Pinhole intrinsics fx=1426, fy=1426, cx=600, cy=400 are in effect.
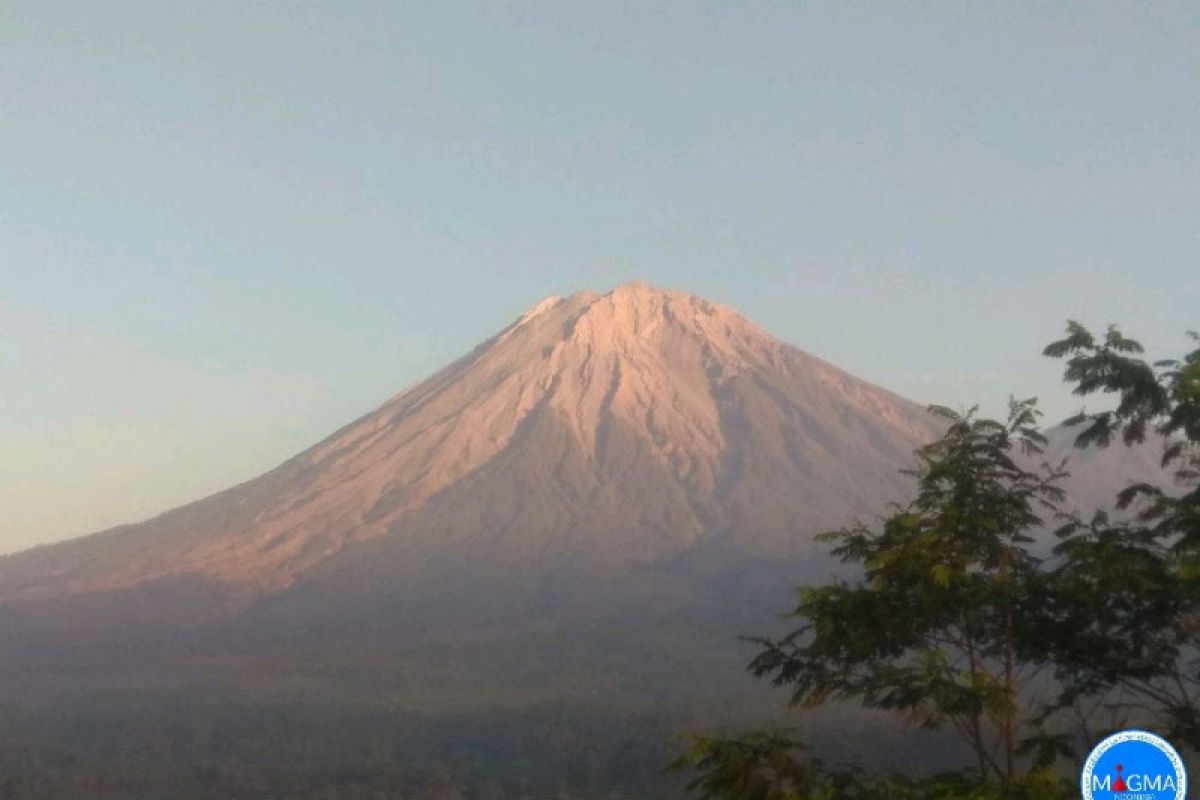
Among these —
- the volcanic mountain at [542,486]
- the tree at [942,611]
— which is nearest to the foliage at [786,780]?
the tree at [942,611]

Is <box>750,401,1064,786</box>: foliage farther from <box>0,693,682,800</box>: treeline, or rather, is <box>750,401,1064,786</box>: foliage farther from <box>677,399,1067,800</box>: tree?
<box>0,693,682,800</box>: treeline

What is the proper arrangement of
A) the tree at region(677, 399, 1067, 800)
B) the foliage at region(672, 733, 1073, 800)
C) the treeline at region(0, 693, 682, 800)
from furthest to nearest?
the treeline at region(0, 693, 682, 800)
the tree at region(677, 399, 1067, 800)
the foliage at region(672, 733, 1073, 800)

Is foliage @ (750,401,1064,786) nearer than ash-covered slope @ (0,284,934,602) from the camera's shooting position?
Yes

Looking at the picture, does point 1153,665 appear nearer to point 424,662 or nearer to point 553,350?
point 424,662

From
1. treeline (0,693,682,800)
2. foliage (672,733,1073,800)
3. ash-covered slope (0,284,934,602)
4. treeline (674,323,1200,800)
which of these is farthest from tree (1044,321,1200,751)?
ash-covered slope (0,284,934,602)

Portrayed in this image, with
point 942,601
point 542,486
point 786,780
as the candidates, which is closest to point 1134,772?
point 786,780

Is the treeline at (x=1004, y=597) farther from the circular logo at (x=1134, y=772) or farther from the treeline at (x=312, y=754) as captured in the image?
the treeline at (x=312, y=754)

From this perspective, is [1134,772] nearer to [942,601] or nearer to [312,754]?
[942,601]
